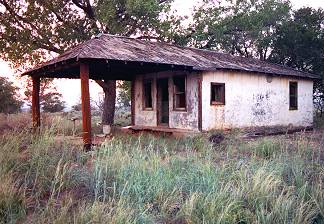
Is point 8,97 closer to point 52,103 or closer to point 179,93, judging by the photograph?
point 52,103

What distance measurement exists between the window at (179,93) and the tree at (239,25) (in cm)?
699

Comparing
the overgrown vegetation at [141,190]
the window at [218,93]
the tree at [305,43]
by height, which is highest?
the tree at [305,43]

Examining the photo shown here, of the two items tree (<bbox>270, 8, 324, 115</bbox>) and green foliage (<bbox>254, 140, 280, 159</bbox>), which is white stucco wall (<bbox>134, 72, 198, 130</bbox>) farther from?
tree (<bbox>270, 8, 324, 115</bbox>)

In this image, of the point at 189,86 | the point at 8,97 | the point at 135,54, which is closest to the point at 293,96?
the point at 189,86

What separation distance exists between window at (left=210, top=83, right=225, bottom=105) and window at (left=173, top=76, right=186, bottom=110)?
1.24 m

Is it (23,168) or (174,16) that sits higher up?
(174,16)

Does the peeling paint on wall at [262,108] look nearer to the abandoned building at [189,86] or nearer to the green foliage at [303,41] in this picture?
the abandoned building at [189,86]

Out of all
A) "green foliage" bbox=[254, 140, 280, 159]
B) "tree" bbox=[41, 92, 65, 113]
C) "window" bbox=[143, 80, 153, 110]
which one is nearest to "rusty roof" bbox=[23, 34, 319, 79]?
"window" bbox=[143, 80, 153, 110]

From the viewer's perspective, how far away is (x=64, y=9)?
2019 centimetres

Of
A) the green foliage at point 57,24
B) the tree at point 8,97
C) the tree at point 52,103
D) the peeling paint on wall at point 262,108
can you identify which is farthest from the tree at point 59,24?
the tree at point 52,103

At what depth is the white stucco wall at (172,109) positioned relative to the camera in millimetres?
14859

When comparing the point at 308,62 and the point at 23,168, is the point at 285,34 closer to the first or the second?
the point at 308,62

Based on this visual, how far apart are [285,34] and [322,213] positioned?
20.5 metres

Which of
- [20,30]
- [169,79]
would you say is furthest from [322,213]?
[20,30]
